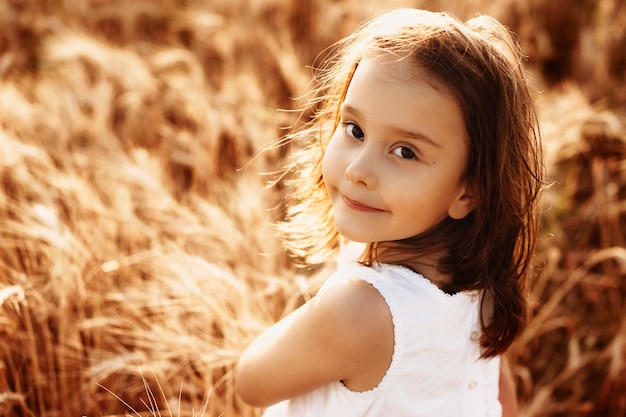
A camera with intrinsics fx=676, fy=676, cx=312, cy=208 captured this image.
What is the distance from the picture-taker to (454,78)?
96 cm

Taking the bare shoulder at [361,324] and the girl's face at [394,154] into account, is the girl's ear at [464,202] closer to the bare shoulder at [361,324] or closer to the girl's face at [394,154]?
the girl's face at [394,154]

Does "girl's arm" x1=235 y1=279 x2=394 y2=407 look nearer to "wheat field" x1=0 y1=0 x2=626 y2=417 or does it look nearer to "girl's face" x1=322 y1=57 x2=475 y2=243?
"girl's face" x1=322 y1=57 x2=475 y2=243

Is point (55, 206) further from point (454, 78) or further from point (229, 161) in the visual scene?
point (454, 78)

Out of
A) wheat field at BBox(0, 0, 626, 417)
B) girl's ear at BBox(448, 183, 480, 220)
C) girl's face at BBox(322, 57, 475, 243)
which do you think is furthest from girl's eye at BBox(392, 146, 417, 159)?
wheat field at BBox(0, 0, 626, 417)

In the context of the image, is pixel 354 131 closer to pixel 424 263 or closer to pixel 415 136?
pixel 415 136

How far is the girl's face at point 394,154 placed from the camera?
96 centimetres

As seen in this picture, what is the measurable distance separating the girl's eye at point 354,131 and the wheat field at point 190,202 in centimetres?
51

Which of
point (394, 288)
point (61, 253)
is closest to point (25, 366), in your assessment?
point (61, 253)

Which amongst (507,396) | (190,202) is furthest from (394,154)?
(190,202)

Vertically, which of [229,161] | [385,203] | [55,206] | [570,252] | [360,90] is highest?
[360,90]

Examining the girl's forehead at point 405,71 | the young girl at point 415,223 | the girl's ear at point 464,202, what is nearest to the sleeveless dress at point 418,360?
the young girl at point 415,223

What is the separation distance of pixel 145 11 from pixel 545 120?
2109 mm

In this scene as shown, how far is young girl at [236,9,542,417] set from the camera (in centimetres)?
98

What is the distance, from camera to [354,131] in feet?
3.42
